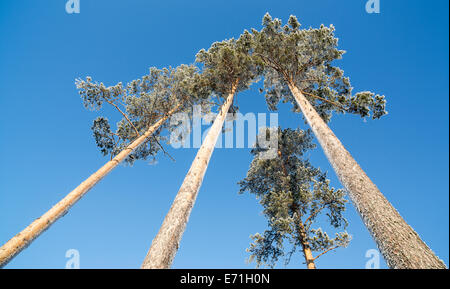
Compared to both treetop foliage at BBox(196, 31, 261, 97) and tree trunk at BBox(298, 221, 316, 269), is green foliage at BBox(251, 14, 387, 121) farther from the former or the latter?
tree trunk at BBox(298, 221, 316, 269)

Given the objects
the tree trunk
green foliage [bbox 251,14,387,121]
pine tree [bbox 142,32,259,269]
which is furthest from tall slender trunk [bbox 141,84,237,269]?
green foliage [bbox 251,14,387,121]

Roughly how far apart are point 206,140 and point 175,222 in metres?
3.72

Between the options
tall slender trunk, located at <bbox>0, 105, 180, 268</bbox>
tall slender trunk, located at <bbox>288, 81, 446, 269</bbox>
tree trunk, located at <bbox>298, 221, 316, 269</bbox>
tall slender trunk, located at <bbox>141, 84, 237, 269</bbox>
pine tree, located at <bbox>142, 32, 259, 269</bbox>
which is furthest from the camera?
tree trunk, located at <bbox>298, 221, 316, 269</bbox>

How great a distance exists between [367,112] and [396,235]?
7289 mm

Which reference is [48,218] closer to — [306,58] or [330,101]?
[330,101]

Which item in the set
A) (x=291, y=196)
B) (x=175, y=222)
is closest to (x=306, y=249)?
(x=291, y=196)

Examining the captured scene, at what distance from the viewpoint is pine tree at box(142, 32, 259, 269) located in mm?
3814

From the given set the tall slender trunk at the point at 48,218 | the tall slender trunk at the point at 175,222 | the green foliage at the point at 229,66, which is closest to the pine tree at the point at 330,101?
the green foliage at the point at 229,66

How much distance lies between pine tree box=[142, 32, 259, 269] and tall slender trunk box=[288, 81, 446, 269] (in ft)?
12.7

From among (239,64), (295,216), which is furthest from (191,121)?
(295,216)

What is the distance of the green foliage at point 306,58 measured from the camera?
11.1 m

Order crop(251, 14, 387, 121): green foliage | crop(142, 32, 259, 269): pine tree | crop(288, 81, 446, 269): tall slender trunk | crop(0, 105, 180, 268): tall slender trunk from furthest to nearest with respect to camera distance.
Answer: crop(251, 14, 387, 121): green foliage → crop(0, 105, 180, 268): tall slender trunk → crop(142, 32, 259, 269): pine tree → crop(288, 81, 446, 269): tall slender trunk

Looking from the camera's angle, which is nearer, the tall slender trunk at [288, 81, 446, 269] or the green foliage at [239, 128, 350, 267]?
the tall slender trunk at [288, 81, 446, 269]
